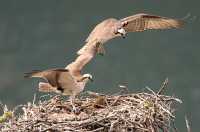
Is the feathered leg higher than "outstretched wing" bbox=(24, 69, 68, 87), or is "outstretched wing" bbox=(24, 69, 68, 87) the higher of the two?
"outstretched wing" bbox=(24, 69, 68, 87)

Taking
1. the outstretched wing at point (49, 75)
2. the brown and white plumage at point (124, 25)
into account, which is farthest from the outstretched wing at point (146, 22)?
the outstretched wing at point (49, 75)

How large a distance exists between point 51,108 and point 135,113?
1.70 feet

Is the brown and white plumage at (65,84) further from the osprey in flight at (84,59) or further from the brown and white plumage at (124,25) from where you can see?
the brown and white plumage at (124,25)

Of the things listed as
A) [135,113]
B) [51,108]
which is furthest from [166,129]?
[51,108]

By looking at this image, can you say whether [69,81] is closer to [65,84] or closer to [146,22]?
[65,84]

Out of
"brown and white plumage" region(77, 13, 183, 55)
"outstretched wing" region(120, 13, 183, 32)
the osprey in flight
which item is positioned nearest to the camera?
the osprey in flight

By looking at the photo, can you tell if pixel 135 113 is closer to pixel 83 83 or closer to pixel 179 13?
pixel 83 83

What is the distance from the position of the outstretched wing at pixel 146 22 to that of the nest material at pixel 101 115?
67 centimetres

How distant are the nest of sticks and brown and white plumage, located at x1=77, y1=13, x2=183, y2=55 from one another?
35 cm

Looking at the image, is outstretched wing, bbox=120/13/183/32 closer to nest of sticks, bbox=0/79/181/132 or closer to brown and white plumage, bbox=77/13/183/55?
brown and white plumage, bbox=77/13/183/55

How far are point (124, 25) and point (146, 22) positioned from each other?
0.74ft

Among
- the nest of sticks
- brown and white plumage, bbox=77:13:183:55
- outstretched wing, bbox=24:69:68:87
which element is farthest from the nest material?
brown and white plumage, bbox=77:13:183:55

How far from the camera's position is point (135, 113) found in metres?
7.01

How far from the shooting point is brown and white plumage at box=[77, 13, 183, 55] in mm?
7590
